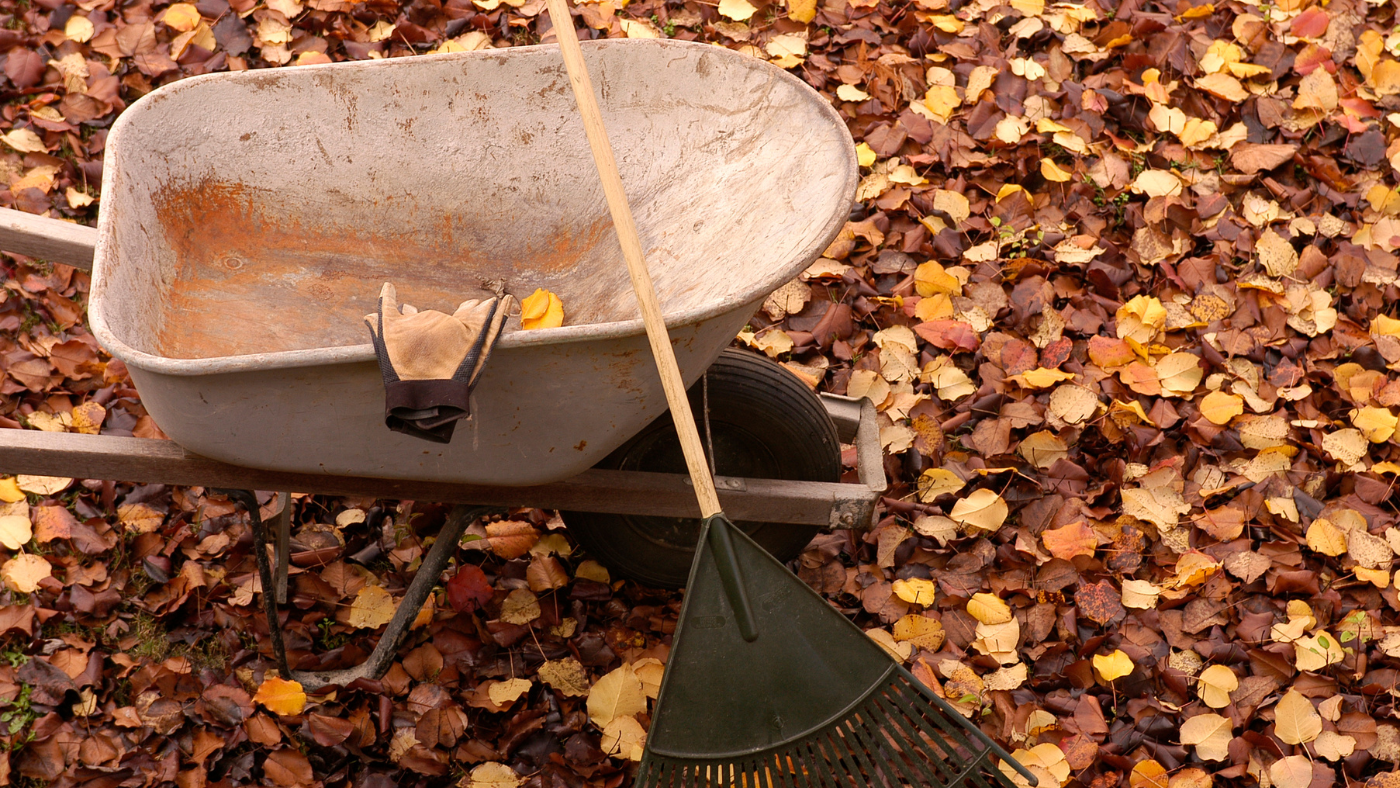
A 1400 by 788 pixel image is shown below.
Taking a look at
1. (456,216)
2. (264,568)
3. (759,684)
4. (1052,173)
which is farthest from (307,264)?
(1052,173)

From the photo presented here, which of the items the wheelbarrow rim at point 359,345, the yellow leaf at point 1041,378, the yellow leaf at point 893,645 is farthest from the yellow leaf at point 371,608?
the yellow leaf at point 1041,378

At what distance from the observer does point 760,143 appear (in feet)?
6.06

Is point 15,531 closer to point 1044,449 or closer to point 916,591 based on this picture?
point 916,591

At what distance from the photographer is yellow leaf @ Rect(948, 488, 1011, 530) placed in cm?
219

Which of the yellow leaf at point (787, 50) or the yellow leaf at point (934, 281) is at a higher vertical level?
the yellow leaf at point (787, 50)

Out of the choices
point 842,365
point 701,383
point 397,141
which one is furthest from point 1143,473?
point 397,141

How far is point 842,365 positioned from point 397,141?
3.78ft

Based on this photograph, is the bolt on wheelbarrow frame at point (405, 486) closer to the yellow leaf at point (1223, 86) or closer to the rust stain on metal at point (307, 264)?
the rust stain on metal at point (307, 264)

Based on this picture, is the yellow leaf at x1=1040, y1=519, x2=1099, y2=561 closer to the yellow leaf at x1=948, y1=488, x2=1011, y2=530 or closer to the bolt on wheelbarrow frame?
the yellow leaf at x1=948, y1=488, x2=1011, y2=530

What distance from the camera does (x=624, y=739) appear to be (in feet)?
6.15

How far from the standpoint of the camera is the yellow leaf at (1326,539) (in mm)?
2066

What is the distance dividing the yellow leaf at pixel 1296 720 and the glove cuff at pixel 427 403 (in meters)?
1.56

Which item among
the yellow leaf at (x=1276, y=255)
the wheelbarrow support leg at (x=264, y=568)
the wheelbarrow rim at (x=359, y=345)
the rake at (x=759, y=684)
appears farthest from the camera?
the yellow leaf at (x=1276, y=255)

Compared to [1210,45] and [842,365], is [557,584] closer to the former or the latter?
[842,365]
